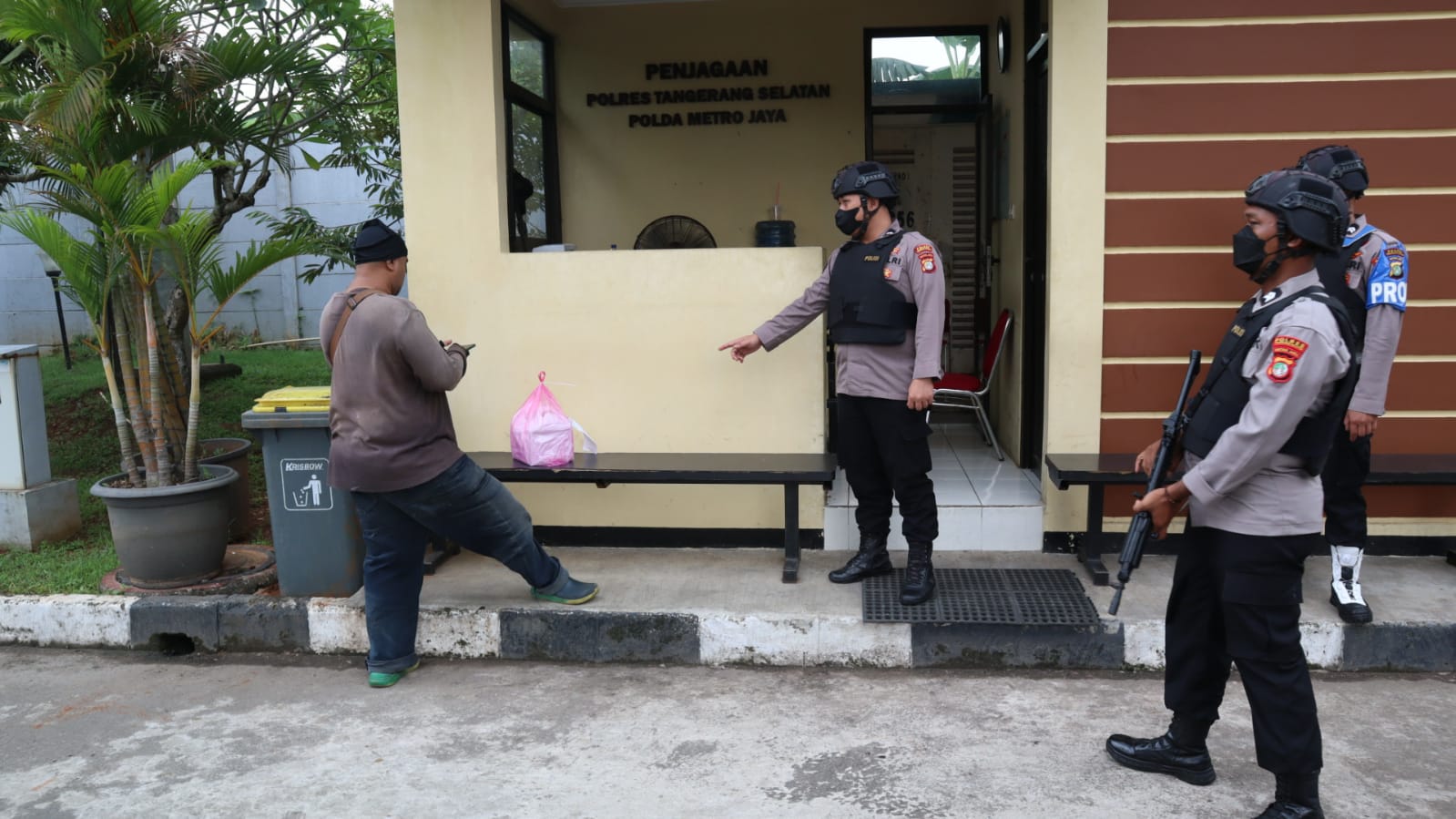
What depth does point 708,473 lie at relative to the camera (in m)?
4.93

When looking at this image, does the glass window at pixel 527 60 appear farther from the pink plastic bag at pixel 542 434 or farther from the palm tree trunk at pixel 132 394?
the palm tree trunk at pixel 132 394

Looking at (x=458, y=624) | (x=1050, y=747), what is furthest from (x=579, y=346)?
(x=1050, y=747)

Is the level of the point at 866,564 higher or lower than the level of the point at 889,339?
lower

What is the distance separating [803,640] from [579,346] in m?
1.92

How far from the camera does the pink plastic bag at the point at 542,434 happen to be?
197 inches

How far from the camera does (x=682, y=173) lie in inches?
306

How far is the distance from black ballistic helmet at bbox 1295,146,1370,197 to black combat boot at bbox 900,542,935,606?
Answer: 6.88 feet

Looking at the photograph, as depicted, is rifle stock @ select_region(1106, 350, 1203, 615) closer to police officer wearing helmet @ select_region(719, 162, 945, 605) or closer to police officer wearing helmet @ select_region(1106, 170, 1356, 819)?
police officer wearing helmet @ select_region(1106, 170, 1356, 819)

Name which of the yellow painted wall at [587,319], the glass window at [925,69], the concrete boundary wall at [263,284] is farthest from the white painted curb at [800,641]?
the concrete boundary wall at [263,284]

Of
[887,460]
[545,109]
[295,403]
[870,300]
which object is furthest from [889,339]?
[545,109]

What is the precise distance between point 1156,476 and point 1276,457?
361 millimetres

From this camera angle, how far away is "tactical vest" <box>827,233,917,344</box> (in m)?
4.57

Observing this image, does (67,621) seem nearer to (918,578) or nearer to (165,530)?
(165,530)

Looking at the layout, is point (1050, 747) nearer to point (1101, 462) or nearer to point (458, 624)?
point (1101, 462)
